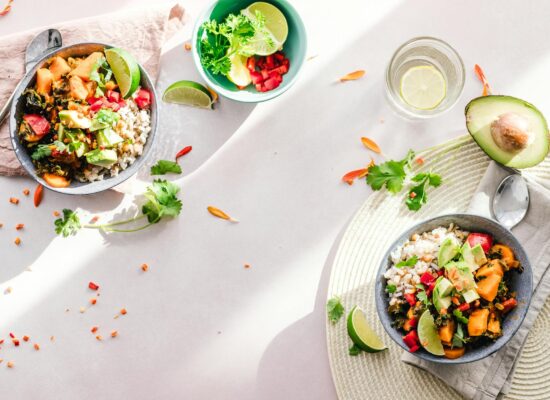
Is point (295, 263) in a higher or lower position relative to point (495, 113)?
lower

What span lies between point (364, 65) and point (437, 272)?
2.67ft

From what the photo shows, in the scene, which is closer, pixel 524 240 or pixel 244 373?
pixel 524 240

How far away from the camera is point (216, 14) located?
2.14 m

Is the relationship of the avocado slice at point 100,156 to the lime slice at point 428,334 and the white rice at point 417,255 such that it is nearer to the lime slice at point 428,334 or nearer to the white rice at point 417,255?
the white rice at point 417,255

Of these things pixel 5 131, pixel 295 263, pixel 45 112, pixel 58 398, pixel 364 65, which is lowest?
pixel 58 398

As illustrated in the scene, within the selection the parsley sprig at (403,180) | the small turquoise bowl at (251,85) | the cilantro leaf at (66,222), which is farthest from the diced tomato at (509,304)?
the cilantro leaf at (66,222)

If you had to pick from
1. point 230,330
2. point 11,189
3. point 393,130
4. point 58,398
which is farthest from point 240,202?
point 58,398

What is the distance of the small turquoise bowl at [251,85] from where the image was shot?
2113 mm

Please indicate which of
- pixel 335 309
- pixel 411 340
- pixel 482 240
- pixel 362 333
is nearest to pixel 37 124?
pixel 335 309

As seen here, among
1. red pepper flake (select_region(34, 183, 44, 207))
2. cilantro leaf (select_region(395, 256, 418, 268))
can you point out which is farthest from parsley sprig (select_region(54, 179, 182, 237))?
cilantro leaf (select_region(395, 256, 418, 268))

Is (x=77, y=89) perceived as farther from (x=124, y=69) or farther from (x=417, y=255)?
(x=417, y=255)

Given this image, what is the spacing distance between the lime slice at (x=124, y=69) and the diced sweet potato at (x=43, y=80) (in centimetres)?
20

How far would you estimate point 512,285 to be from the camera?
2.03 metres

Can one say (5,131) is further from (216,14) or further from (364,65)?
(364,65)
